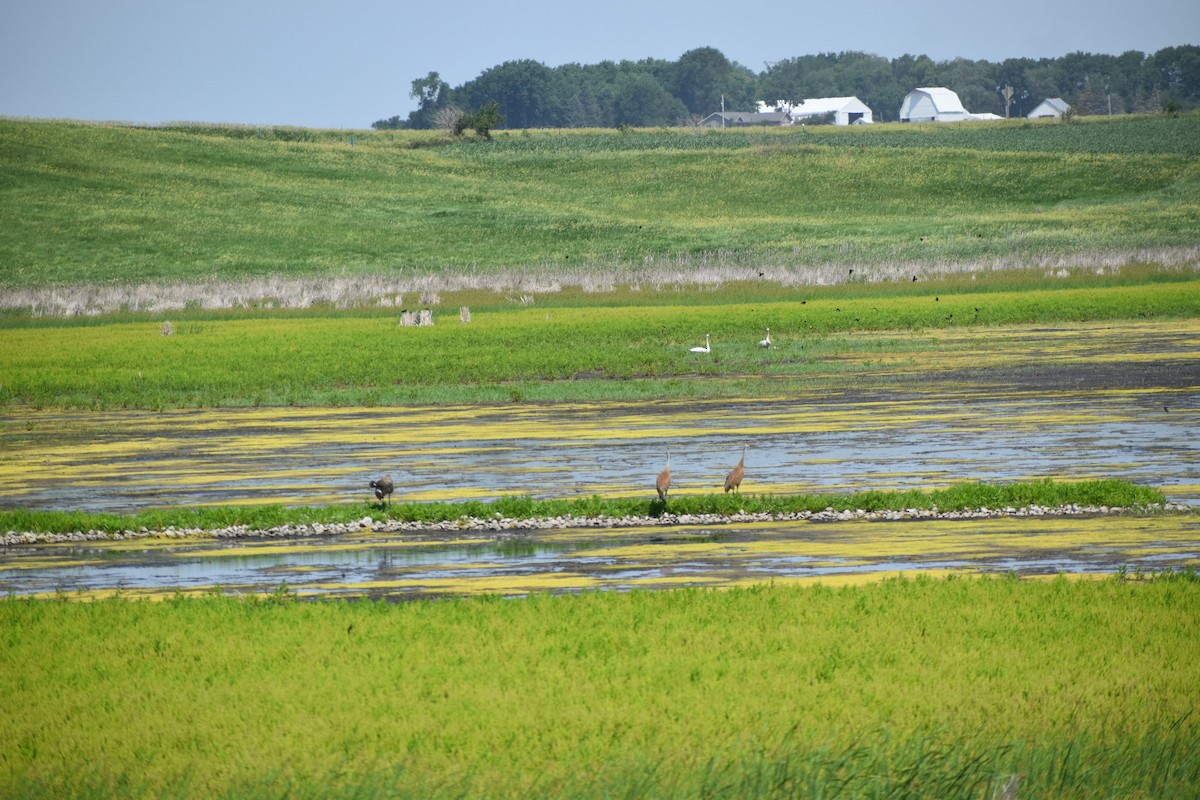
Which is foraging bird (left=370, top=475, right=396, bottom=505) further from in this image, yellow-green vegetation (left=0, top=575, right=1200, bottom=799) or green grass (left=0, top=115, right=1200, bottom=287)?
green grass (left=0, top=115, right=1200, bottom=287)

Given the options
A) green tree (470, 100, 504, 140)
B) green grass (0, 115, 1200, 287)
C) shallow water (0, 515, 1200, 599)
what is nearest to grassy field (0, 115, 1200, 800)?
green grass (0, 115, 1200, 287)

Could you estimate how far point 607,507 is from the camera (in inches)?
763

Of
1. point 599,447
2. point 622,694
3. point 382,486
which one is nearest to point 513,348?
point 599,447

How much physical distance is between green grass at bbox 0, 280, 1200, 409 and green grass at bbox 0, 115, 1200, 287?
1992cm

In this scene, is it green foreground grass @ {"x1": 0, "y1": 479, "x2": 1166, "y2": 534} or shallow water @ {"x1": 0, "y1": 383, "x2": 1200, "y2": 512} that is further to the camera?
shallow water @ {"x1": 0, "y1": 383, "x2": 1200, "y2": 512}

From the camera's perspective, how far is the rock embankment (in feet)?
61.4

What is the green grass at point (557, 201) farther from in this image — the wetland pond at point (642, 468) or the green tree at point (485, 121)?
the wetland pond at point (642, 468)

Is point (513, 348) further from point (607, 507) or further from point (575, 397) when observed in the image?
point (607, 507)

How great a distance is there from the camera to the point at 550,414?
3161 cm

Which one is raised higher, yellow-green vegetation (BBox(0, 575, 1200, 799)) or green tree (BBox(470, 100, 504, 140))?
green tree (BBox(470, 100, 504, 140))

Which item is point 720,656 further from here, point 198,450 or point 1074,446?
point 198,450

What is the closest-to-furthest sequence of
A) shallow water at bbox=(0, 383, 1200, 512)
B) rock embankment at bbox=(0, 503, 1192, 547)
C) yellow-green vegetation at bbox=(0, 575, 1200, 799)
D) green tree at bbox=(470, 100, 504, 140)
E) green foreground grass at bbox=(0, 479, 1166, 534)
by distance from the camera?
1. yellow-green vegetation at bbox=(0, 575, 1200, 799)
2. rock embankment at bbox=(0, 503, 1192, 547)
3. green foreground grass at bbox=(0, 479, 1166, 534)
4. shallow water at bbox=(0, 383, 1200, 512)
5. green tree at bbox=(470, 100, 504, 140)

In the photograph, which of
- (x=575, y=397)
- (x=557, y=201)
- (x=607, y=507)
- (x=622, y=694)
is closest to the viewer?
(x=622, y=694)

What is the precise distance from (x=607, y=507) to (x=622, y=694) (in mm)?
8484
